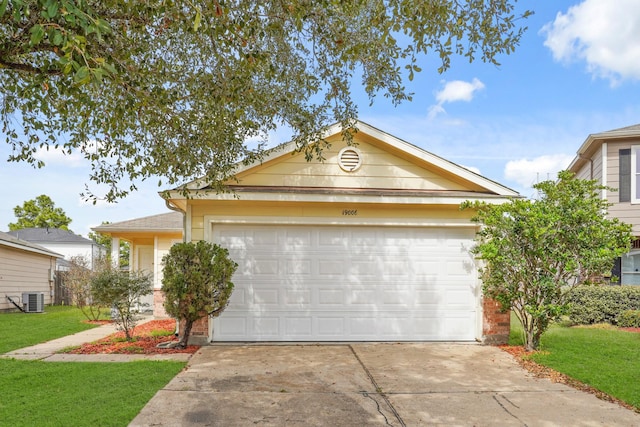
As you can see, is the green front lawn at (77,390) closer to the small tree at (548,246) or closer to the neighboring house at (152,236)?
the small tree at (548,246)

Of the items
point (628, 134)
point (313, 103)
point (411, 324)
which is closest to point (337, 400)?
point (411, 324)

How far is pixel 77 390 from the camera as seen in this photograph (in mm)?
5207

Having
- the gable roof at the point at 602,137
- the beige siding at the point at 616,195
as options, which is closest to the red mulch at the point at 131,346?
the beige siding at the point at 616,195

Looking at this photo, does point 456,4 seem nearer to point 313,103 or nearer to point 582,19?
point 313,103

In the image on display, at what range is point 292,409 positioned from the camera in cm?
467

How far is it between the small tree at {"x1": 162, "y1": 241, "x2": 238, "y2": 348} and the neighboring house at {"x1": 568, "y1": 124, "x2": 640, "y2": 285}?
34.7 feet

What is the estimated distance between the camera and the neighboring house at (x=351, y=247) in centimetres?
828

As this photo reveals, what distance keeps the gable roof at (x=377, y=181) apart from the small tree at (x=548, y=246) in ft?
3.42

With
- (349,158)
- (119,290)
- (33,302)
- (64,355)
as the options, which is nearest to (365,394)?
(349,158)

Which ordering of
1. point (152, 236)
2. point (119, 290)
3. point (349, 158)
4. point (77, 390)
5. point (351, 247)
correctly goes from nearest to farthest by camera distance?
point (77, 390), point (119, 290), point (351, 247), point (349, 158), point (152, 236)

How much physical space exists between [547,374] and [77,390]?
19.9 ft

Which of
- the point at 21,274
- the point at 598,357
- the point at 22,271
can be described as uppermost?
the point at 22,271

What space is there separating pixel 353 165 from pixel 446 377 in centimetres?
423

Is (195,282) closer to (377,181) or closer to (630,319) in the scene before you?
(377,181)
